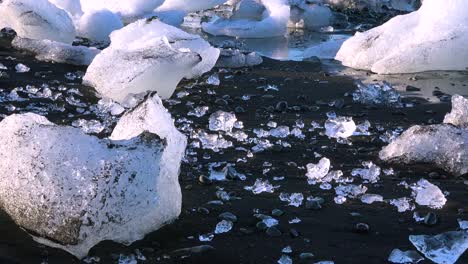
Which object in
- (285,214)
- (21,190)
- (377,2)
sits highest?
(21,190)

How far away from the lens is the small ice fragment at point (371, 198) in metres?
2.97

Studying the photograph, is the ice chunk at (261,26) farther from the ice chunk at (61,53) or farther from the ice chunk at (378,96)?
the ice chunk at (378,96)

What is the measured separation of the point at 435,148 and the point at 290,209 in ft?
3.49

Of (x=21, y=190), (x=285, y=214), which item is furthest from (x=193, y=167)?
(x=21, y=190)

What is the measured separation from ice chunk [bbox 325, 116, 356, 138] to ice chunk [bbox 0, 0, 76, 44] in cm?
427

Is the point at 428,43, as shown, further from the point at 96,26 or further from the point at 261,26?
the point at 96,26

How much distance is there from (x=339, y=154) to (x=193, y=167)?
0.90 meters

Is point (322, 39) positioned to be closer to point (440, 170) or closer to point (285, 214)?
point (440, 170)

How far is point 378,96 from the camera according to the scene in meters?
5.07

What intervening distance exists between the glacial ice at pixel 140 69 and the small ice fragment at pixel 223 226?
248cm

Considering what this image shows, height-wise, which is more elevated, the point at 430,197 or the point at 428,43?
the point at 430,197

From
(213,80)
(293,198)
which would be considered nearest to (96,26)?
(213,80)

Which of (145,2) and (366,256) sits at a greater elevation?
(366,256)

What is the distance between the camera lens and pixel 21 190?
8.30 ft
